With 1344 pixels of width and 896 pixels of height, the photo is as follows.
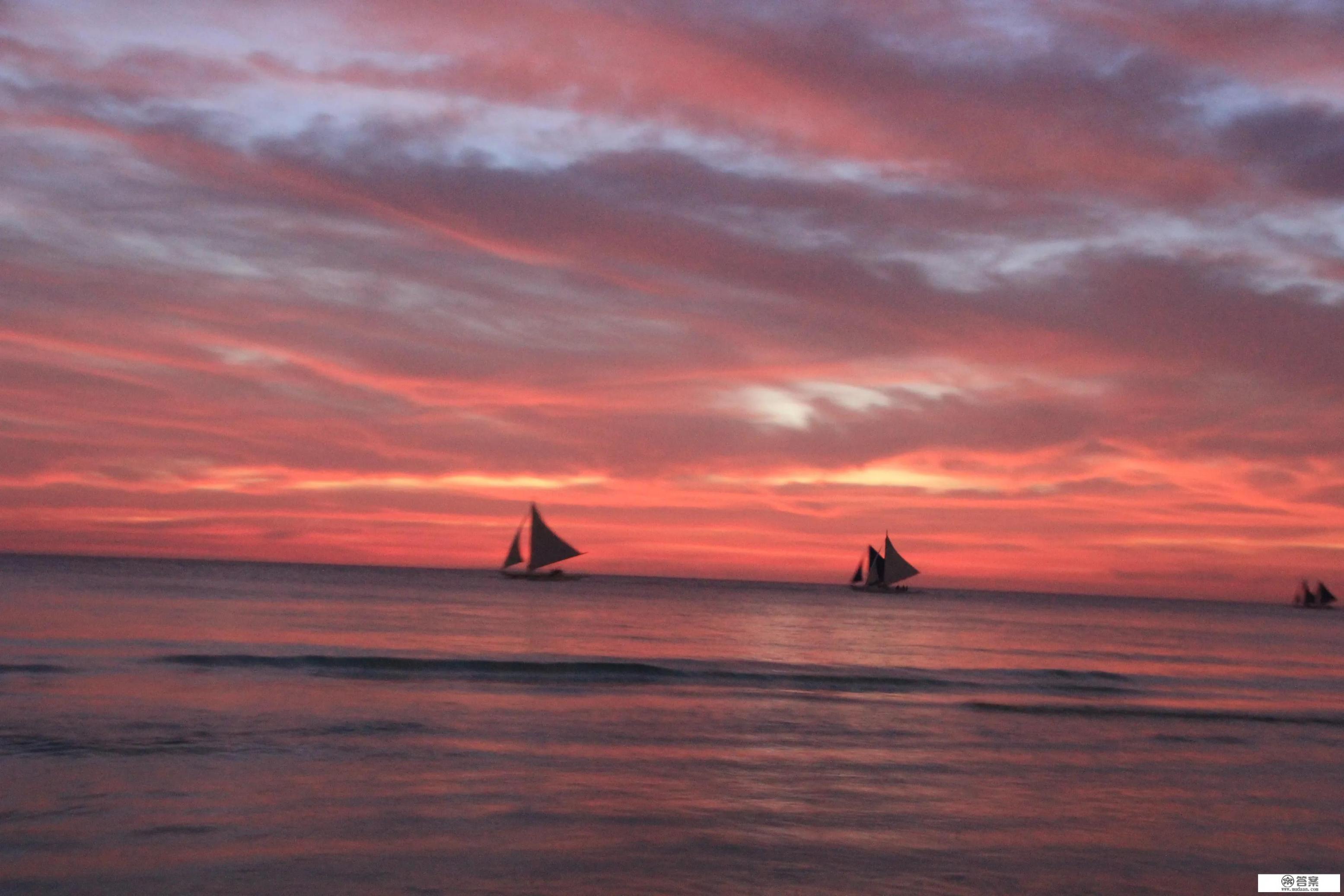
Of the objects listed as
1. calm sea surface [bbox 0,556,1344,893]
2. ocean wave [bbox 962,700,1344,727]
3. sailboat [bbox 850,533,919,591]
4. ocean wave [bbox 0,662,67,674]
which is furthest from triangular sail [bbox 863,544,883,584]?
ocean wave [bbox 0,662,67,674]

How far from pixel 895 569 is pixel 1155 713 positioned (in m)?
112

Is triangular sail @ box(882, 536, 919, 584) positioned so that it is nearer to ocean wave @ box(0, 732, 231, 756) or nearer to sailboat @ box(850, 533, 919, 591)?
sailboat @ box(850, 533, 919, 591)

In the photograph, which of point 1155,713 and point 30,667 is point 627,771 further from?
point 30,667

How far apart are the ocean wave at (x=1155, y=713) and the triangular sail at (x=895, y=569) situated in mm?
107280

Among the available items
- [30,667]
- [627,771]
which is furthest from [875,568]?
[627,771]

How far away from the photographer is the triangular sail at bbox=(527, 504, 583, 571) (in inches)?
4186

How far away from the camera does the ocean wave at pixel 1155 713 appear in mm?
25359

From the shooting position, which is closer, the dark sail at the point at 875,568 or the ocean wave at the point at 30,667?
the ocean wave at the point at 30,667

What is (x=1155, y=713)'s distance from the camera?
26.4 metres

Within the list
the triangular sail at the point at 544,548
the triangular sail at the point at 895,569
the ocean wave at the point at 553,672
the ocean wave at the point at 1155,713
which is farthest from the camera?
the triangular sail at the point at 895,569

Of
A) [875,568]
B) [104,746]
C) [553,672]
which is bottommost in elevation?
[553,672]

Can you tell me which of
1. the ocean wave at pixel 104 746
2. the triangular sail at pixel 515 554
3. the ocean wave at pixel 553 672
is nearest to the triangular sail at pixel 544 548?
the triangular sail at pixel 515 554

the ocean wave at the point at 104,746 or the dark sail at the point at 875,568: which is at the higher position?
the dark sail at the point at 875,568

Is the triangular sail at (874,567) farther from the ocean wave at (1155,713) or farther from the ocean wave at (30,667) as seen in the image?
the ocean wave at (30,667)
